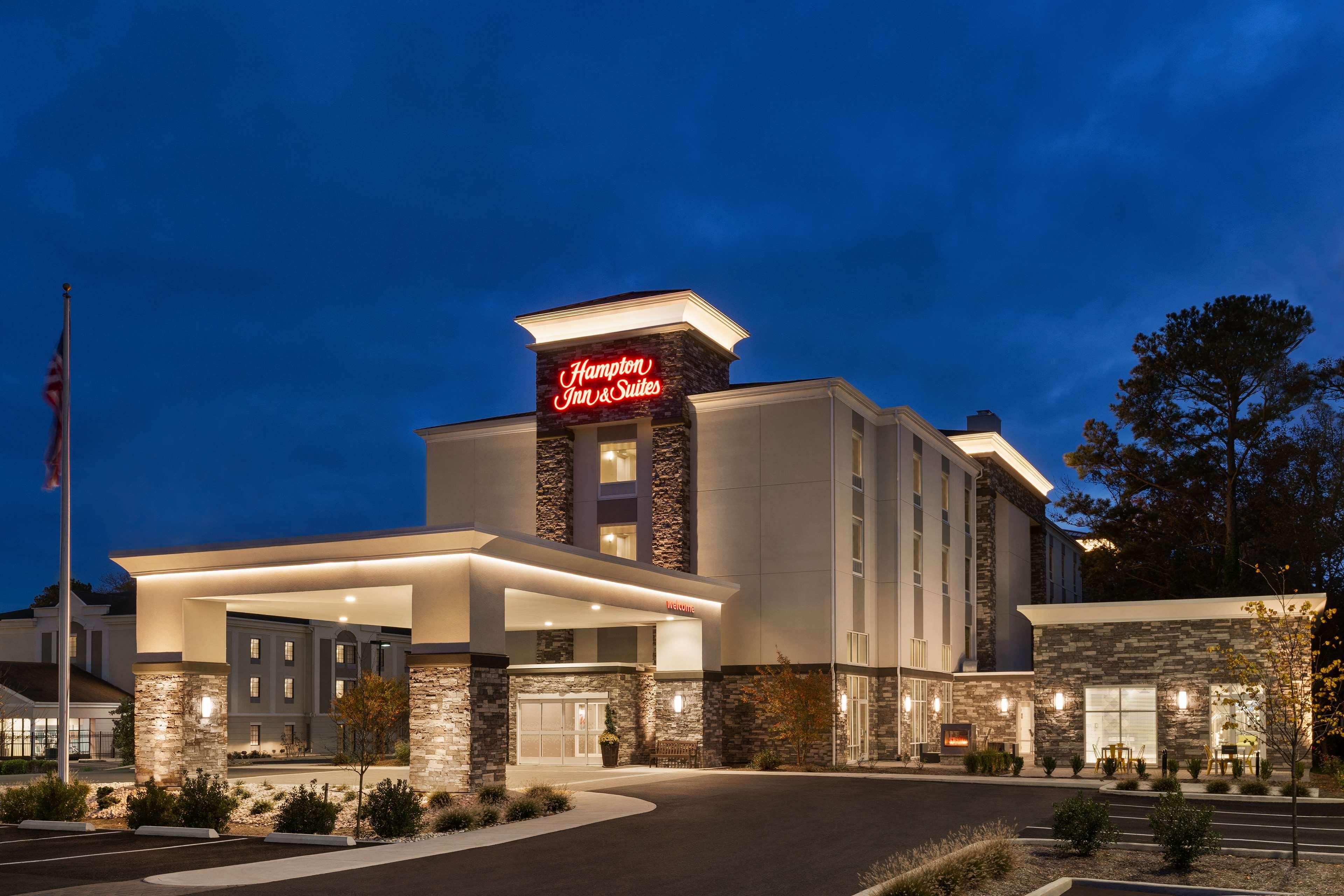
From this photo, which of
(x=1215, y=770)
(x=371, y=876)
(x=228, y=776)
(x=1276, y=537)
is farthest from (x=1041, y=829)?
(x=1276, y=537)

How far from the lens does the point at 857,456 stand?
39.9 metres

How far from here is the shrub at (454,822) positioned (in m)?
19.7

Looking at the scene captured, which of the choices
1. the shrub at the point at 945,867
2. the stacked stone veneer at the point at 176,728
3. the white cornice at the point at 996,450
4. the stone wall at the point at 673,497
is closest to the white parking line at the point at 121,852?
the stacked stone veneer at the point at 176,728

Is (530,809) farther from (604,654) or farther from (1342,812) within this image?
(604,654)

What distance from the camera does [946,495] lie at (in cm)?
4772

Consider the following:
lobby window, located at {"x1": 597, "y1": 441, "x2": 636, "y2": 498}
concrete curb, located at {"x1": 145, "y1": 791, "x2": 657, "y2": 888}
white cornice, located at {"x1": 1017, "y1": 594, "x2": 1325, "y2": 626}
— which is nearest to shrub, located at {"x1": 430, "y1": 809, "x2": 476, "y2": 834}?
concrete curb, located at {"x1": 145, "y1": 791, "x2": 657, "y2": 888}

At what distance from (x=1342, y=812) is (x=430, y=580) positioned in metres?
18.1

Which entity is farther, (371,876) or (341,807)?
(341,807)

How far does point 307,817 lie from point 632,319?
78.8 feet


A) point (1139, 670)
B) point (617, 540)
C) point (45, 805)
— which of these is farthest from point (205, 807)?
point (1139, 670)

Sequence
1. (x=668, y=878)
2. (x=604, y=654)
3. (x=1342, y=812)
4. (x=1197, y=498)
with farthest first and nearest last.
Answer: (x=1197, y=498) → (x=604, y=654) → (x=1342, y=812) → (x=668, y=878)

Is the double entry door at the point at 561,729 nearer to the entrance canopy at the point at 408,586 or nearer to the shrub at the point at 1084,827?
the entrance canopy at the point at 408,586

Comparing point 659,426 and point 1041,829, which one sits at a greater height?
point 659,426

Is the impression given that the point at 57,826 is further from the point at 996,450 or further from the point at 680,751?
the point at 996,450
